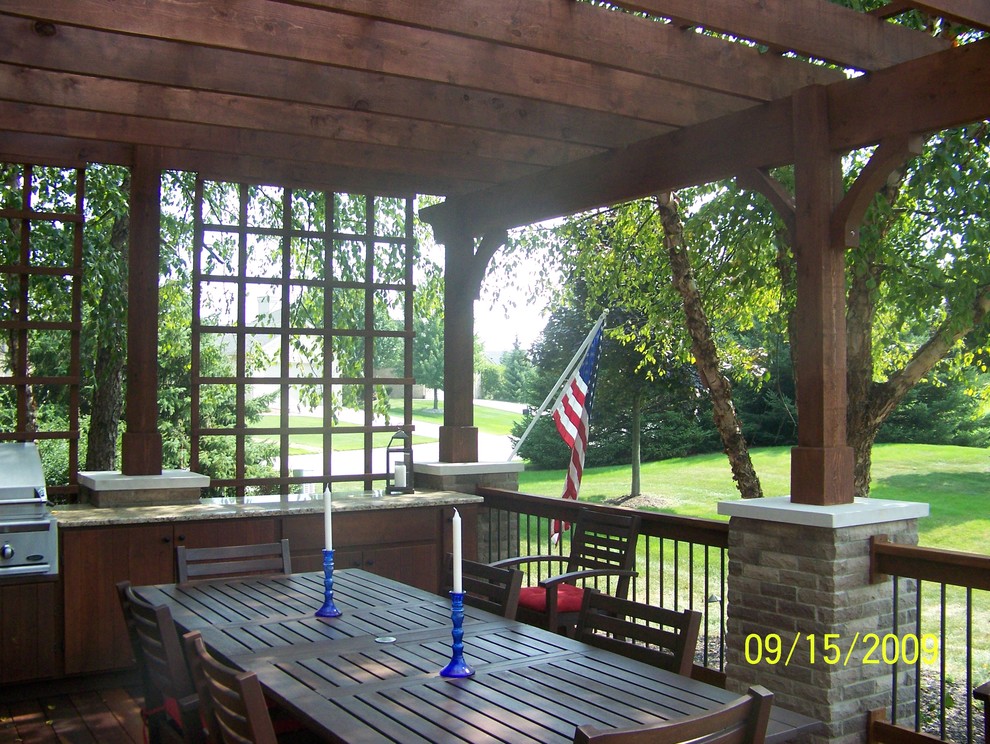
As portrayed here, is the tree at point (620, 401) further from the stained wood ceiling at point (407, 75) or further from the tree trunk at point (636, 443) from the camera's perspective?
the stained wood ceiling at point (407, 75)

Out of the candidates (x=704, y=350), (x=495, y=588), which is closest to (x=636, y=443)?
(x=704, y=350)

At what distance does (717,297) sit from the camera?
25.6 ft

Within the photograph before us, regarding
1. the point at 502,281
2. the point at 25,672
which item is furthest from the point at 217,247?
the point at 25,672

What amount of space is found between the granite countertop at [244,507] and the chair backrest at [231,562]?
2.69 ft

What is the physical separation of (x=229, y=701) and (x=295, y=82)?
3.19m

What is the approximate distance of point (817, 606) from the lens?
12.1 ft

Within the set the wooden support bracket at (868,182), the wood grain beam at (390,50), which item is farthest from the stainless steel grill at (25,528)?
the wooden support bracket at (868,182)

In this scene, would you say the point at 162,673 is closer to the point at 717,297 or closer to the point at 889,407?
the point at 889,407

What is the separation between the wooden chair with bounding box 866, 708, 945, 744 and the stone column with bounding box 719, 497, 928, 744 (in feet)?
0.09

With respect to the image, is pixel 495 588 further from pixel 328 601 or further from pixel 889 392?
pixel 889 392

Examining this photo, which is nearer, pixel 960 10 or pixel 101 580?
pixel 960 10

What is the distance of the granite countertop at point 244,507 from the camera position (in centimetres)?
466

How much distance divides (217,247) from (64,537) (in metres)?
4.85

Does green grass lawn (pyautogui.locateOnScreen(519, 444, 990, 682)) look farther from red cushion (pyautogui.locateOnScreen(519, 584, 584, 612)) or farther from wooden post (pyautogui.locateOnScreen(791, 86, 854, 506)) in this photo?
wooden post (pyautogui.locateOnScreen(791, 86, 854, 506))
